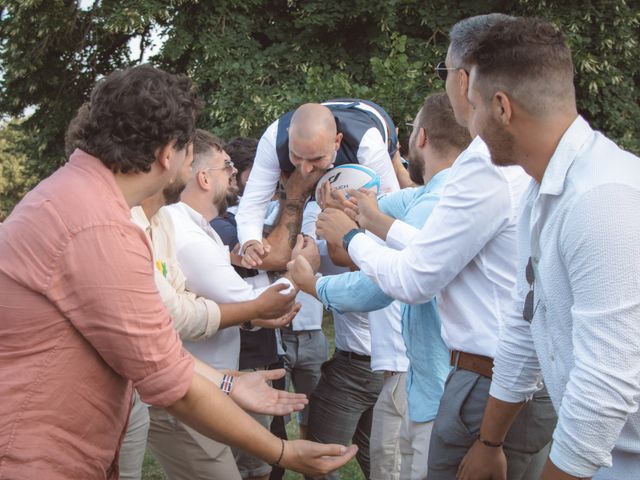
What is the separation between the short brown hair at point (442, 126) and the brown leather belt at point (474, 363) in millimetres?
975

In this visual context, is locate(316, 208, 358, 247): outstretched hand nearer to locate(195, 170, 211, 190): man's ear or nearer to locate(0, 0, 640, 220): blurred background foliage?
locate(195, 170, 211, 190): man's ear

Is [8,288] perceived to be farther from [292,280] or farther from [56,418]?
[292,280]

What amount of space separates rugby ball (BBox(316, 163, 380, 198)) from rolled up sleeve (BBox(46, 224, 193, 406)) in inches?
88.3

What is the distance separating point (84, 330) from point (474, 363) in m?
1.49

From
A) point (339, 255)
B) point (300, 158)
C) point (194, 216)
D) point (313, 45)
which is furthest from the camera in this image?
point (313, 45)

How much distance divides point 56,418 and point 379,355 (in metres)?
2.38

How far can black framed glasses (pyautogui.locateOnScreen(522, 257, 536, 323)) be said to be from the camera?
227 cm

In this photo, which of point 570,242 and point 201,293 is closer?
point 570,242

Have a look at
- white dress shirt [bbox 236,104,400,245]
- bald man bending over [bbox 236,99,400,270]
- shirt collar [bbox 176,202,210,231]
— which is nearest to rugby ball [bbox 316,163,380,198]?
bald man bending over [bbox 236,99,400,270]

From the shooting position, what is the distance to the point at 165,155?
241 cm

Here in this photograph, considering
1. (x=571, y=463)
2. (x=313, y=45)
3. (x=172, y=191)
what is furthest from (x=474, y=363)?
(x=313, y=45)

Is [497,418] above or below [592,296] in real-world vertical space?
below

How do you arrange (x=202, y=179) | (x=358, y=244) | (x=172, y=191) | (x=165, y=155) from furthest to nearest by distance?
(x=202, y=179) < (x=172, y=191) < (x=358, y=244) < (x=165, y=155)

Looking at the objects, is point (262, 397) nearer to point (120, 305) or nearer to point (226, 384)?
point (226, 384)
